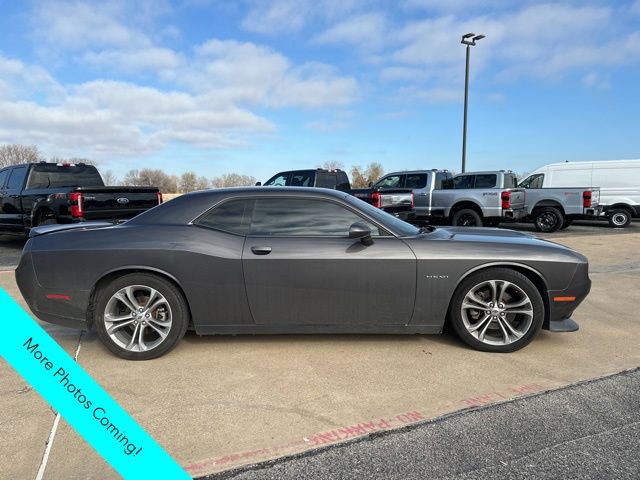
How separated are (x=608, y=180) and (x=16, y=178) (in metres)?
17.4

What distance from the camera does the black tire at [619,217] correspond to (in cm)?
1458

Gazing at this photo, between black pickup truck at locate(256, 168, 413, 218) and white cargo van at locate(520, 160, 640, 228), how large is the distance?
591 centimetres

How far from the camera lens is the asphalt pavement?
6.95ft

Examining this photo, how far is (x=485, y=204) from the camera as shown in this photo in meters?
12.1

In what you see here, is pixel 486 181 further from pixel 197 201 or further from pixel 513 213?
pixel 197 201

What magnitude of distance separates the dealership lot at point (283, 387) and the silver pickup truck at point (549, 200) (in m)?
8.78

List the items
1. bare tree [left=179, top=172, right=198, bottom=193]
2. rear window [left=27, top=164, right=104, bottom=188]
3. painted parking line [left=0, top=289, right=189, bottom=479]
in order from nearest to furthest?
painted parking line [left=0, top=289, right=189, bottom=479]
rear window [left=27, top=164, right=104, bottom=188]
bare tree [left=179, top=172, right=198, bottom=193]

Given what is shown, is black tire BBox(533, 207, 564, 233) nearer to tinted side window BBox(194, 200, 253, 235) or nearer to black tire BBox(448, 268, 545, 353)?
black tire BBox(448, 268, 545, 353)

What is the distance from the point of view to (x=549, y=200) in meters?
13.6

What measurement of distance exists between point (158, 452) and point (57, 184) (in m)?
9.48

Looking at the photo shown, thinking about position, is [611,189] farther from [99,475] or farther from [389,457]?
[99,475]

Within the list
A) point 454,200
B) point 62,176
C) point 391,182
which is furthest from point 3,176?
point 454,200

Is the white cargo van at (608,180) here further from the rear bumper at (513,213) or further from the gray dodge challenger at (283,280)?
the gray dodge challenger at (283,280)

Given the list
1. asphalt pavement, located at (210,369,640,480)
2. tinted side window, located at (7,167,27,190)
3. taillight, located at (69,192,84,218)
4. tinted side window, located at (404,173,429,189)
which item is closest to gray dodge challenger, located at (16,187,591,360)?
asphalt pavement, located at (210,369,640,480)
